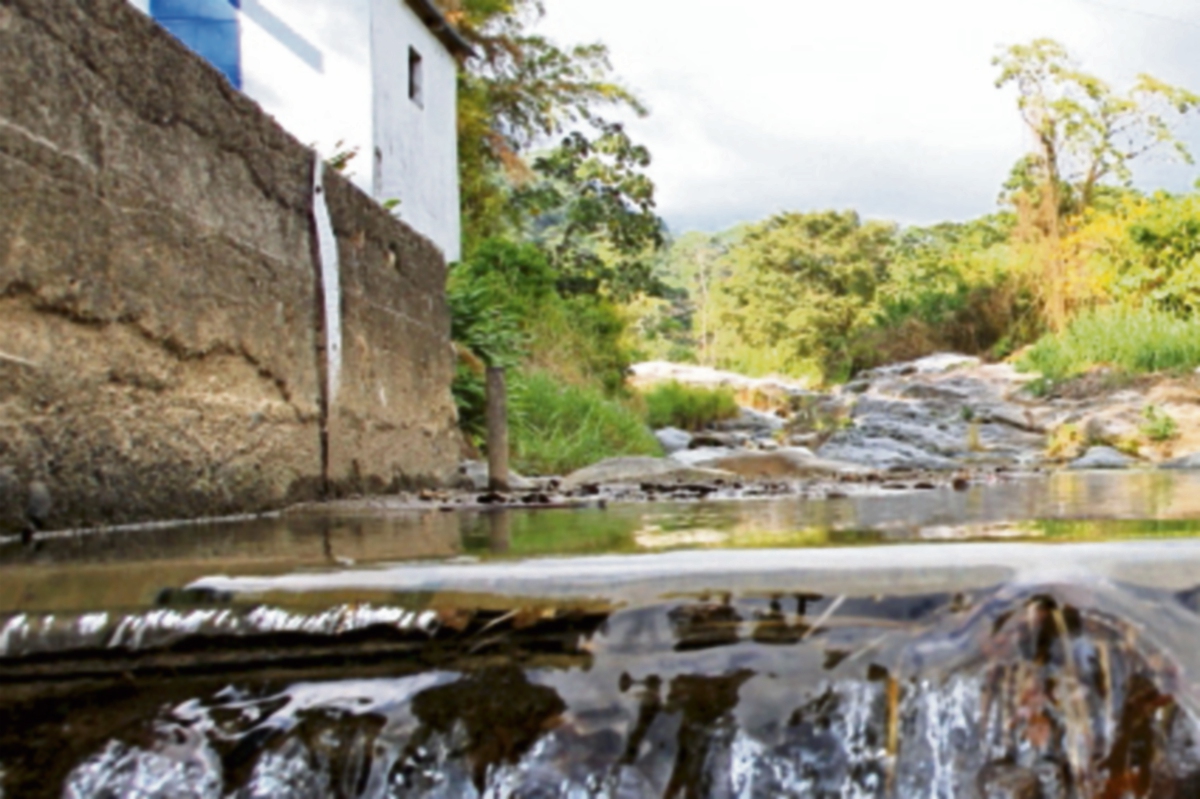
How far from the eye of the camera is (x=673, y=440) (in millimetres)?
15984

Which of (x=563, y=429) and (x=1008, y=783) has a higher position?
(x=563, y=429)

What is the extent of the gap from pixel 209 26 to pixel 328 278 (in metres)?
Result: 7.65

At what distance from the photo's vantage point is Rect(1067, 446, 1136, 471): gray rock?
9828 millimetres

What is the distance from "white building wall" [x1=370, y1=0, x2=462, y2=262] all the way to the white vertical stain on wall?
24.5ft

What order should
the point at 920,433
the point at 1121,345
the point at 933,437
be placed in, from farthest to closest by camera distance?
1. the point at 1121,345
2. the point at 920,433
3. the point at 933,437

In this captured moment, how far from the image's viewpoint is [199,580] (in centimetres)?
166

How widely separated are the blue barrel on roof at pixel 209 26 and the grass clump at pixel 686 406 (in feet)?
29.8

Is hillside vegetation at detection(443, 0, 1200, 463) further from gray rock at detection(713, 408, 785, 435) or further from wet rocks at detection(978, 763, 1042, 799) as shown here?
wet rocks at detection(978, 763, 1042, 799)

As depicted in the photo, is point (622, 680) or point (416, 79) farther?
point (416, 79)

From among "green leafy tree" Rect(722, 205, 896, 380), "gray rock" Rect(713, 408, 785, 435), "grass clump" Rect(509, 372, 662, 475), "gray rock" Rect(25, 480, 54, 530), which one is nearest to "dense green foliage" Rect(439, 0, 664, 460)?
"grass clump" Rect(509, 372, 662, 475)

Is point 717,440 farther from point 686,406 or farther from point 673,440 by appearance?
point 686,406

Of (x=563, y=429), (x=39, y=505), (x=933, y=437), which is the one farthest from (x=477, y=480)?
(x=933, y=437)

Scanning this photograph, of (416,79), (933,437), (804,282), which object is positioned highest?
(804,282)

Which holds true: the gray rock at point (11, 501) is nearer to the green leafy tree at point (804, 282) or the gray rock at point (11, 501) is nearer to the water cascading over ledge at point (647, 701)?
the water cascading over ledge at point (647, 701)
